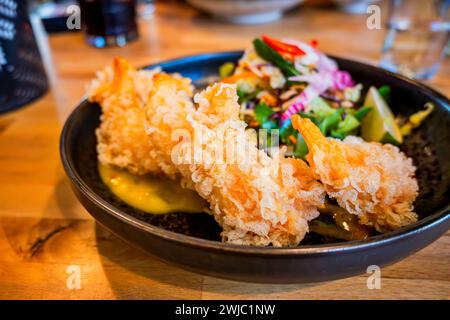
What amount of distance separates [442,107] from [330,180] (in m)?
0.65

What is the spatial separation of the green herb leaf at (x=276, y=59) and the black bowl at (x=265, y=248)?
534 millimetres

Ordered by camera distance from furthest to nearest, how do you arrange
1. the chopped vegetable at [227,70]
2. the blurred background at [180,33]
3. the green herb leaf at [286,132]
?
the blurred background at [180,33], the chopped vegetable at [227,70], the green herb leaf at [286,132]

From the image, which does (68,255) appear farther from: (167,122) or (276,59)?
(276,59)

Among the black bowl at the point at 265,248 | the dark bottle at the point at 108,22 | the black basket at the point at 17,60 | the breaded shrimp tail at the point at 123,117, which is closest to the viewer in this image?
the black bowl at the point at 265,248

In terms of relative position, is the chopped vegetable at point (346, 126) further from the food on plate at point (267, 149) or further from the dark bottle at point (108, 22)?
the dark bottle at point (108, 22)

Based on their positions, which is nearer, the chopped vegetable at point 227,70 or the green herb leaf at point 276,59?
the green herb leaf at point 276,59

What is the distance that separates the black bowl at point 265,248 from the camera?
2.61 feet

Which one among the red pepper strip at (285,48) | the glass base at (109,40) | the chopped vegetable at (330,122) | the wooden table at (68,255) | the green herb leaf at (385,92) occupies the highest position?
the red pepper strip at (285,48)

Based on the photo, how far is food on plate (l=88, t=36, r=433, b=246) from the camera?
0.95 meters

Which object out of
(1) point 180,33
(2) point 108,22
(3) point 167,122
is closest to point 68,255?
(3) point 167,122

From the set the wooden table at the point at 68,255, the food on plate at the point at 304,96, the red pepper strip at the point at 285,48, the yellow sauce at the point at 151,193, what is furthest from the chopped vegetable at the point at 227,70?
the wooden table at the point at 68,255

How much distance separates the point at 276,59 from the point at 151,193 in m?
0.73

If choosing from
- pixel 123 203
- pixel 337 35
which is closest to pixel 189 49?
pixel 337 35

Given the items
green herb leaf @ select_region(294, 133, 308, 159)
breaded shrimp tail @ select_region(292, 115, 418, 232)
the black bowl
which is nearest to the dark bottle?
the black bowl
